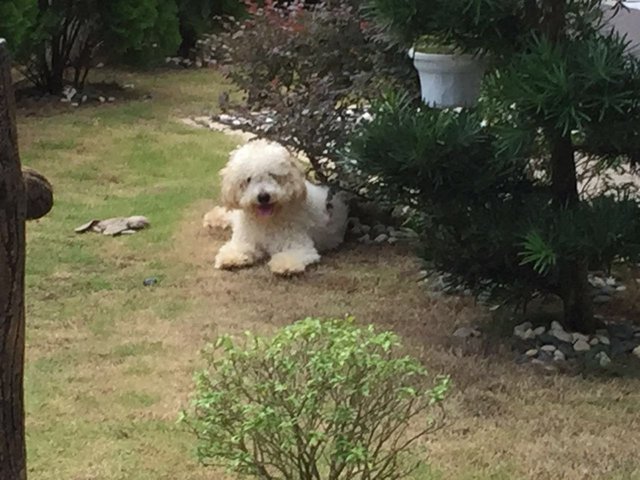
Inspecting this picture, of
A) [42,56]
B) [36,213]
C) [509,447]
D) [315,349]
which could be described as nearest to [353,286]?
[509,447]

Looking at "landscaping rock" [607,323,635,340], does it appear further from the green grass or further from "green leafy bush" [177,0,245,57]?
"green leafy bush" [177,0,245,57]

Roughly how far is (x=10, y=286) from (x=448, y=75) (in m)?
2.39

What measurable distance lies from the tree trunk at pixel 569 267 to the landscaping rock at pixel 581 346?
0.27 feet

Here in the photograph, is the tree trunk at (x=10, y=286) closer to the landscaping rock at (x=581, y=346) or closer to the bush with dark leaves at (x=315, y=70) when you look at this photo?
the landscaping rock at (x=581, y=346)

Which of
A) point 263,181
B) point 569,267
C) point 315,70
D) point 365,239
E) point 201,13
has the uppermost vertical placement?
point 315,70

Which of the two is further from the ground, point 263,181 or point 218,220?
point 263,181

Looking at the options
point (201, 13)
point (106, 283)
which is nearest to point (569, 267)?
point (106, 283)

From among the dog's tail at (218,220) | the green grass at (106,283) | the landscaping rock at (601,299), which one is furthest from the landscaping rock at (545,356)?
the dog's tail at (218,220)

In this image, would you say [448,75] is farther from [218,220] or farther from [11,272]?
[11,272]

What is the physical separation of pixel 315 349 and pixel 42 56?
6105 mm

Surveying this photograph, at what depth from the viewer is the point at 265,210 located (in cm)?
426

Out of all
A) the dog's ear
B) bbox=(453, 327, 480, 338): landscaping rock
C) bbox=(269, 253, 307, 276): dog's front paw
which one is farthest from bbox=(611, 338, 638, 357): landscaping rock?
the dog's ear

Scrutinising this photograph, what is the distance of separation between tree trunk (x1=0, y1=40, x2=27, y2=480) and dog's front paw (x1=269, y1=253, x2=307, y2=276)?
2.33m

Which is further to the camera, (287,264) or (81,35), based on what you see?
(81,35)
